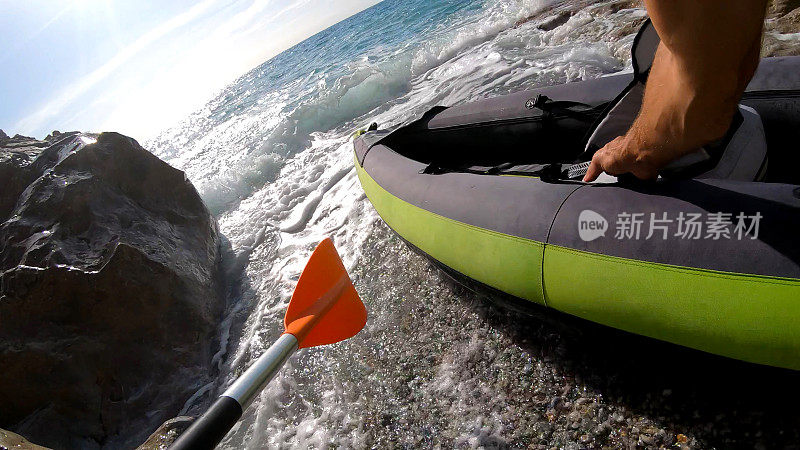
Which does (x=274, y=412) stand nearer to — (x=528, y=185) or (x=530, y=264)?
(x=530, y=264)

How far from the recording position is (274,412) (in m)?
2.62

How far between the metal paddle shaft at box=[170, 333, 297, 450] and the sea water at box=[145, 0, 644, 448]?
0.81 metres

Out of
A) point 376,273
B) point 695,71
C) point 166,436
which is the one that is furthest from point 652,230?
point 166,436

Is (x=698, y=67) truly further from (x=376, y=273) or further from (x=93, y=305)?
(x=93, y=305)

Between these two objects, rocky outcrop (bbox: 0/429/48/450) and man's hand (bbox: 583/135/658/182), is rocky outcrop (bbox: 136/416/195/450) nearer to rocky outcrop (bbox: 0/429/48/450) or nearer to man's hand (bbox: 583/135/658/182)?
rocky outcrop (bbox: 0/429/48/450)

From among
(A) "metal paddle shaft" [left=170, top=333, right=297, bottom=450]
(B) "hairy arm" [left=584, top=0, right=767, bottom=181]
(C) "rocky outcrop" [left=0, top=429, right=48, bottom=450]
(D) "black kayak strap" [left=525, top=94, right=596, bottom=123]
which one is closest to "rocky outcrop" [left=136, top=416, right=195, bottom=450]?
(C) "rocky outcrop" [left=0, top=429, right=48, bottom=450]

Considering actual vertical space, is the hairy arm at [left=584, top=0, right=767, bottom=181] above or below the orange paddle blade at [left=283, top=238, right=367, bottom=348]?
above

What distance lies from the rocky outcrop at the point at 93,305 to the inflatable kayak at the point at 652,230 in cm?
203

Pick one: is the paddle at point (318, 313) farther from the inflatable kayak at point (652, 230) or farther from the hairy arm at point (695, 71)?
the hairy arm at point (695, 71)

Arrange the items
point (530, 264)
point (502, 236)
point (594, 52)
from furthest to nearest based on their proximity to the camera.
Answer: point (594, 52) → point (502, 236) → point (530, 264)

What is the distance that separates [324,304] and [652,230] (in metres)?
1.52

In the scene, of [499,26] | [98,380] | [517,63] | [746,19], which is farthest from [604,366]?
[499,26]

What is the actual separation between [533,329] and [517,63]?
534 cm

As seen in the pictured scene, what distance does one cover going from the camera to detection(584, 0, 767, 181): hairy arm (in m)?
0.89
